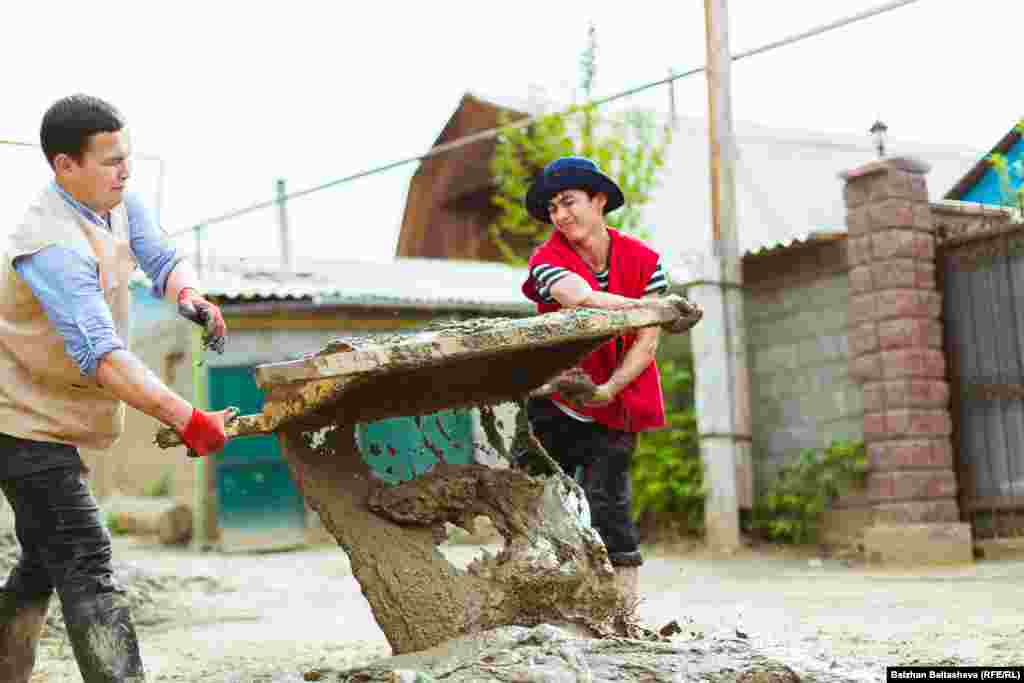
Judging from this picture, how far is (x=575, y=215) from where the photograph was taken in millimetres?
3885

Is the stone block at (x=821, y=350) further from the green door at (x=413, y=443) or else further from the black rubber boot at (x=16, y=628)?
the black rubber boot at (x=16, y=628)

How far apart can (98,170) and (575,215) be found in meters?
1.44

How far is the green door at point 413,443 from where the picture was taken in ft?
12.2

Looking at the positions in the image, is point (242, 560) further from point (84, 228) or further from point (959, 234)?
point (84, 228)

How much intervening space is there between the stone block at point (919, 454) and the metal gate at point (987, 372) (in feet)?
0.56

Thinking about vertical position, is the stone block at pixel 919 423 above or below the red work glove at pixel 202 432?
above

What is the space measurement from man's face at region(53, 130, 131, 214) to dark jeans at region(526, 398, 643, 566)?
1.44 m

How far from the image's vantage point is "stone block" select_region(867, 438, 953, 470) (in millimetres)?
8000

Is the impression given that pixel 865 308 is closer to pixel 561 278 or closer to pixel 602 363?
pixel 602 363

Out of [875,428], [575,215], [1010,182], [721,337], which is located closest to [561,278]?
[575,215]

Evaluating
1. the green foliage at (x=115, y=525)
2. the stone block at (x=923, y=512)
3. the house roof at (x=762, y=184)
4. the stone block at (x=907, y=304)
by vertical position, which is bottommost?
the stone block at (x=923, y=512)

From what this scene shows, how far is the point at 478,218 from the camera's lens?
17328 millimetres

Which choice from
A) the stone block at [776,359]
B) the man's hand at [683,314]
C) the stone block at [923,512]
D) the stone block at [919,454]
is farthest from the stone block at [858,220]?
the man's hand at [683,314]

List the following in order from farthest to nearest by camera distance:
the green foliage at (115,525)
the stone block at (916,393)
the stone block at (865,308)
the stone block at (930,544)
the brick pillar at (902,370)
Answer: the green foliage at (115,525)
the stone block at (865,308)
the stone block at (916,393)
the brick pillar at (902,370)
the stone block at (930,544)
